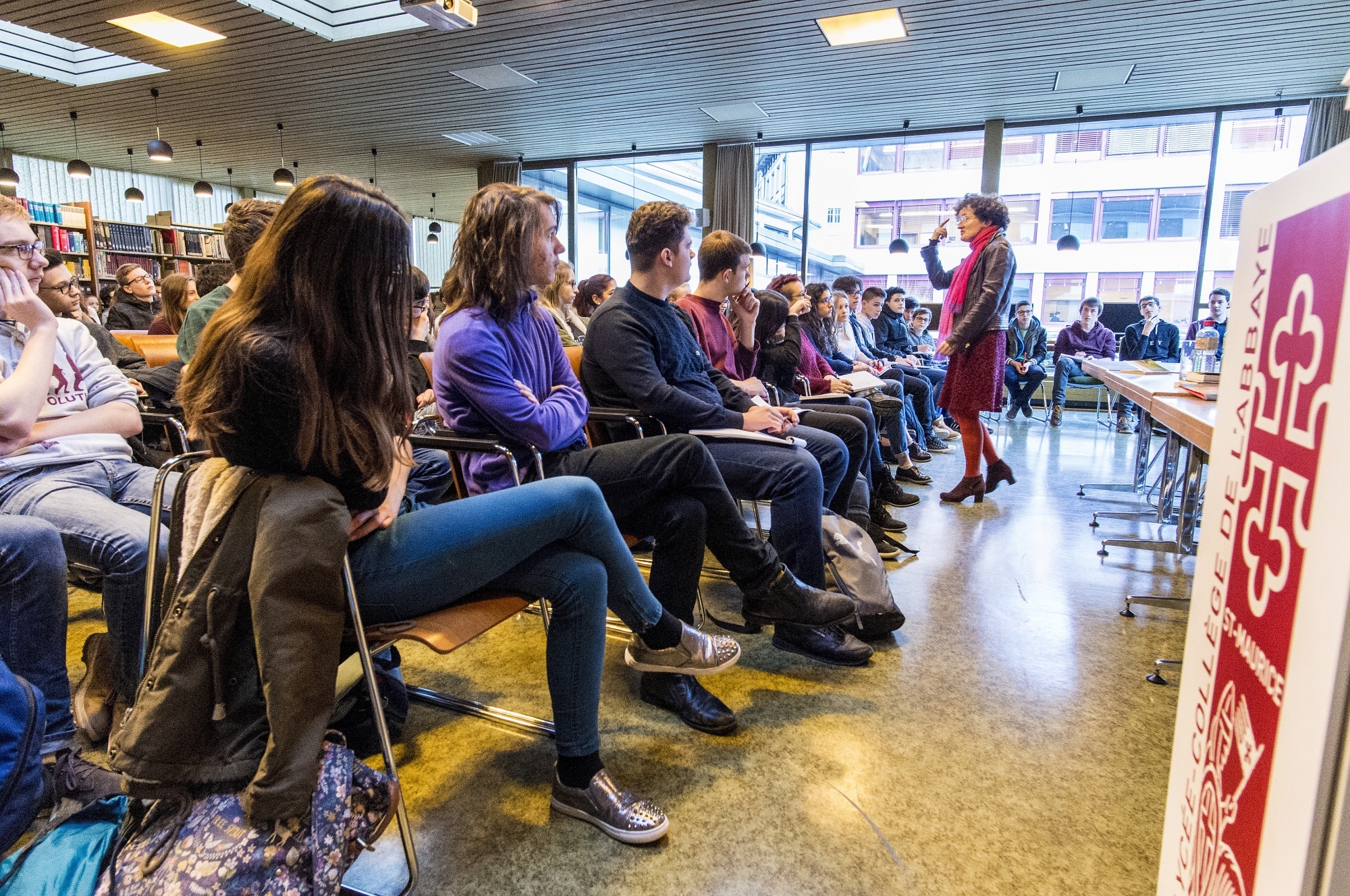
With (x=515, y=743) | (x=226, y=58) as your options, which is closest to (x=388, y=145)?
(x=226, y=58)

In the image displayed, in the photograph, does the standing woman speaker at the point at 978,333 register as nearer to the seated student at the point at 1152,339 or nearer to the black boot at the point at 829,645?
the black boot at the point at 829,645

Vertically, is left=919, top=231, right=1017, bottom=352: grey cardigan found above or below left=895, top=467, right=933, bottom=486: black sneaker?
above

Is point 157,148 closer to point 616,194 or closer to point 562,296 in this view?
point 616,194

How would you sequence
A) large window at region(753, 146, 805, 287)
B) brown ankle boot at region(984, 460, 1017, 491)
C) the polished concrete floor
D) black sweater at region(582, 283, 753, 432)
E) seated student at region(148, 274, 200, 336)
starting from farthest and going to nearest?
large window at region(753, 146, 805, 287) < brown ankle boot at region(984, 460, 1017, 491) < seated student at region(148, 274, 200, 336) < black sweater at region(582, 283, 753, 432) < the polished concrete floor

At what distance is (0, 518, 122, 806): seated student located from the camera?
1.36m

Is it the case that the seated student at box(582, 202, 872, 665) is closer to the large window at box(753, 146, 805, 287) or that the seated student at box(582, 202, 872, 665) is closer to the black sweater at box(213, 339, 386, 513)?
the black sweater at box(213, 339, 386, 513)

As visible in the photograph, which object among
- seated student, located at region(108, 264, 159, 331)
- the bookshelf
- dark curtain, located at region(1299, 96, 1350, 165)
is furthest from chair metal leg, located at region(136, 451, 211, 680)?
dark curtain, located at region(1299, 96, 1350, 165)

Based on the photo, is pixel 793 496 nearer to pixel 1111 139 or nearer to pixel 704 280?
pixel 704 280

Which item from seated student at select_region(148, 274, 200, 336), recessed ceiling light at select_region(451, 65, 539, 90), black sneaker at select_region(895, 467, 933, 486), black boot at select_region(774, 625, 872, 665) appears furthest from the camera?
recessed ceiling light at select_region(451, 65, 539, 90)

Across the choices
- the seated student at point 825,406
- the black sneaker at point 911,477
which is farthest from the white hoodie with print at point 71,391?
the black sneaker at point 911,477

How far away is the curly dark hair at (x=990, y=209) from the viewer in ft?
12.3

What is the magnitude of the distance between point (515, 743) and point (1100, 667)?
1.59m

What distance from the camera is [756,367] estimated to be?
3.45 metres

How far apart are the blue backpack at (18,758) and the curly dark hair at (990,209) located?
3.99m
